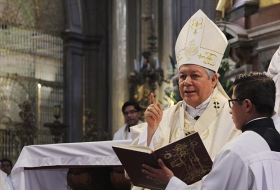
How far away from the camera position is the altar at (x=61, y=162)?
4.83 meters

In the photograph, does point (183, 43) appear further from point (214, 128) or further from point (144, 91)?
point (144, 91)

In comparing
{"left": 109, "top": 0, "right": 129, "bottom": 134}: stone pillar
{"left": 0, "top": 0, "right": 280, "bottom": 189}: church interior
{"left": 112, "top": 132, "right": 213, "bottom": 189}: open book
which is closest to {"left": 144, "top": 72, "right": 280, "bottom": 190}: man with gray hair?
{"left": 112, "top": 132, "right": 213, "bottom": 189}: open book

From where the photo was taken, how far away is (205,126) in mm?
4016

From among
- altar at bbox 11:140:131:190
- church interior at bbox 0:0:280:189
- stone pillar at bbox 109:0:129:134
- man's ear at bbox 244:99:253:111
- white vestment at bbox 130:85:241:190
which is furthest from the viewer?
stone pillar at bbox 109:0:129:134

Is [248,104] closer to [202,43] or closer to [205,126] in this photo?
[205,126]

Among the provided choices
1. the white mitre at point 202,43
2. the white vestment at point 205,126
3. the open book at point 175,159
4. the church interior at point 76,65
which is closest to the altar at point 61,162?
the white vestment at point 205,126

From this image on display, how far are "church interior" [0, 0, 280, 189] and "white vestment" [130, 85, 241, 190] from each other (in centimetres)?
795

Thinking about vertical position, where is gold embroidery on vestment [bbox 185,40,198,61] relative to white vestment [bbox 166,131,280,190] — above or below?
above

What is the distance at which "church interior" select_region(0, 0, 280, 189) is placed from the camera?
45.1ft

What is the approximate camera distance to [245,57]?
8133 millimetres

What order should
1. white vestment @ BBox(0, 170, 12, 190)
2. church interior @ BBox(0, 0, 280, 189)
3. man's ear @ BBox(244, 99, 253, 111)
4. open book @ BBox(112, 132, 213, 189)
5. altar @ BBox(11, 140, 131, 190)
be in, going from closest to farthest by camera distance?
1. man's ear @ BBox(244, 99, 253, 111)
2. open book @ BBox(112, 132, 213, 189)
3. altar @ BBox(11, 140, 131, 190)
4. white vestment @ BBox(0, 170, 12, 190)
5. church interior @ BBox(0, 0, 280, 189)

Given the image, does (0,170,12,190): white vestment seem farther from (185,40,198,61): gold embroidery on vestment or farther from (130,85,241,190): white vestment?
(185,40,198,61): gold embroidery on vestment

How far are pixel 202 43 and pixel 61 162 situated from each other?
144 cm

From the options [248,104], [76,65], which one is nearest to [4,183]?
[248,104]
